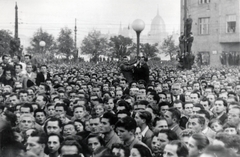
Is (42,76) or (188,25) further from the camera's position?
(188,25)

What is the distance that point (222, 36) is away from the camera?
3791 cm

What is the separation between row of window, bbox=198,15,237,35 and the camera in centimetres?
3684

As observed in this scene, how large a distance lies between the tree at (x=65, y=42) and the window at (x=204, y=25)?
1425 cm

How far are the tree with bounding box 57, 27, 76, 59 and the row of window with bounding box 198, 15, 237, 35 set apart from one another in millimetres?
14317

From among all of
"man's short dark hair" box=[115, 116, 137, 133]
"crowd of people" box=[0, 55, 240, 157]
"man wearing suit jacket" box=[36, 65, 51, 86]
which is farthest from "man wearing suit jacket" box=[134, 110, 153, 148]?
"man wearing suit jacket" box=[36, 65, 51, 86]

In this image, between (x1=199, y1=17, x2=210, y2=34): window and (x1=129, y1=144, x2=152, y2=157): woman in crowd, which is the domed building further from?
(x1=129, y1=144, x2=152, y2=157): woman in crowd

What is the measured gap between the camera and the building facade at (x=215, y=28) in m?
36.9

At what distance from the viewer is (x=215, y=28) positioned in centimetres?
3881

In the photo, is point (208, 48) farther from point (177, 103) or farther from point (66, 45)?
point (177, 103)

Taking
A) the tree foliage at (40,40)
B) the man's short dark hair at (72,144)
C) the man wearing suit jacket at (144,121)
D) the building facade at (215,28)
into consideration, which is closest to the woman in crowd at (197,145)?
the man's short dark hair at (72,144)

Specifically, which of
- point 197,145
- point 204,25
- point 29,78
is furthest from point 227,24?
point 197,145

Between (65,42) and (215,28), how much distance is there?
16.9m

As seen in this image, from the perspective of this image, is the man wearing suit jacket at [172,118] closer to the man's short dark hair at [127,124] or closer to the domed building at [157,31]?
the man's short dark hair at [127,124]

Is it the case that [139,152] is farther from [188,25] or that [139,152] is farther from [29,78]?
[188,25]
